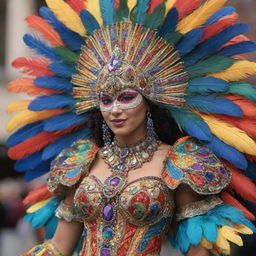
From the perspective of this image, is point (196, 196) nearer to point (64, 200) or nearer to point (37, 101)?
point (64, 200)

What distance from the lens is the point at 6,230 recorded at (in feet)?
31.5

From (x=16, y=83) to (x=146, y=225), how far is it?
128 centimetres

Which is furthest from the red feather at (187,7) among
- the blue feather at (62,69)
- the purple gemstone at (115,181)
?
the purple gemstone at (115,181)

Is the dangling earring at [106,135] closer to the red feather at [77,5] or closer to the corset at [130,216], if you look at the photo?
the corset at [130,216]

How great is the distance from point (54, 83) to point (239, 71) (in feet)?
3.53

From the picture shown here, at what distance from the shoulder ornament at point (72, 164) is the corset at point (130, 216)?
0.46ft

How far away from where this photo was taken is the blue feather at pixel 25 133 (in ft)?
13.3

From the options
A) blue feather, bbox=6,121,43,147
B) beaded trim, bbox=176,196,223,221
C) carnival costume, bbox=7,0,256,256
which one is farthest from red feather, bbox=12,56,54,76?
beaded trim, bbox=176,196,223,221

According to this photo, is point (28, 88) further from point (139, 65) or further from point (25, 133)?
point (139, 65)

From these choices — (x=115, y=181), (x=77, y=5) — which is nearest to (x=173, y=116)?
(x=115, y=181)

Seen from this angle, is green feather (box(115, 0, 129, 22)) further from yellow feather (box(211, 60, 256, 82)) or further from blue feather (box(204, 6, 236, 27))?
yellow feather (box(211, 60, 256, 82))

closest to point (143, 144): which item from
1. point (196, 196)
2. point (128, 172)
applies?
point (128, 172)

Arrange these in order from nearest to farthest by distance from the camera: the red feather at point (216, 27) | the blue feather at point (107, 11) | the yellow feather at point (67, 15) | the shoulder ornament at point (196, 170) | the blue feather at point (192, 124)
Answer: the shoulder ornament at point (196, 170)
the blue feather at point (192, 124)
the red feather at point (216, 27)
the blue feather at point (107, 11)
the yellow feather at point (67, 15)

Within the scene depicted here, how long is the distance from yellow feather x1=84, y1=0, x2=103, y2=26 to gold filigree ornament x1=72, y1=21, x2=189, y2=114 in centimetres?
14
